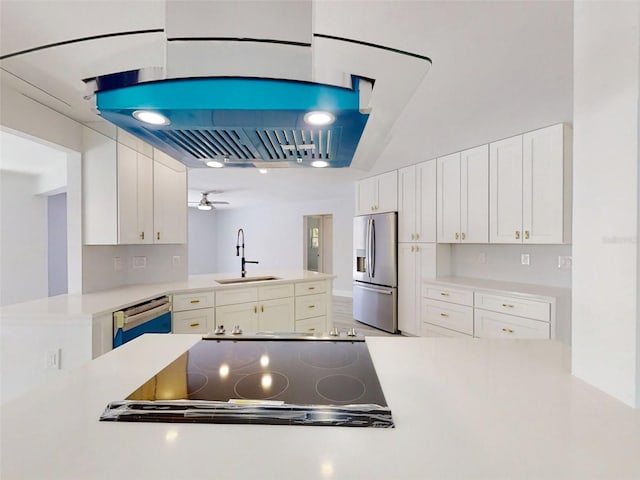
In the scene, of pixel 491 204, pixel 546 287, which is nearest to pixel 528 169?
pixel 491 204

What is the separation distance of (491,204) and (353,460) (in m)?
3.19

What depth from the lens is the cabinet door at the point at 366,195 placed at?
14.8 ft

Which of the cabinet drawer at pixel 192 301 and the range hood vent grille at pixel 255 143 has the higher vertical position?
the range hood vent grille at pixel 255 143

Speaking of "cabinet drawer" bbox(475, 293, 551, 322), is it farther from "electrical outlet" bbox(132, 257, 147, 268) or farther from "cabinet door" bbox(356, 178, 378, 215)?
"electrical outlet" bbox(132, 257, 147, 268)

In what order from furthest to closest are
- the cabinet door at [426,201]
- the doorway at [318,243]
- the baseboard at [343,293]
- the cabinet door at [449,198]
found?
1. the doorway at [318,243]
2. the baseboard at [343,293]
3. the cabinet door at [426,201]
4. the cabinet door at [449,198]

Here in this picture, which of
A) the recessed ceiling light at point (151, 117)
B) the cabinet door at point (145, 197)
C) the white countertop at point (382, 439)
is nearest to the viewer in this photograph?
the white countertop at point (382, 439)

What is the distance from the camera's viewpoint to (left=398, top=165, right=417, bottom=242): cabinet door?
395 centimetres

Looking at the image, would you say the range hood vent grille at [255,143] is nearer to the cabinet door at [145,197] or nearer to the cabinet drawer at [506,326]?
the cabinet door at [145,197]

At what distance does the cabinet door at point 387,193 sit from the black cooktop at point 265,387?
10.6 feet

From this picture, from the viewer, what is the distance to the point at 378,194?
443 centimetres

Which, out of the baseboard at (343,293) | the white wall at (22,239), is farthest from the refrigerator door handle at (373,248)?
the white wall at (22,239)

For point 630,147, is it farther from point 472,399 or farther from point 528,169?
point 528,169

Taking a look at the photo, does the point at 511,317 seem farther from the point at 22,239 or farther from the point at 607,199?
the point at 22,239

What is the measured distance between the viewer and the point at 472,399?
30.4 inches
